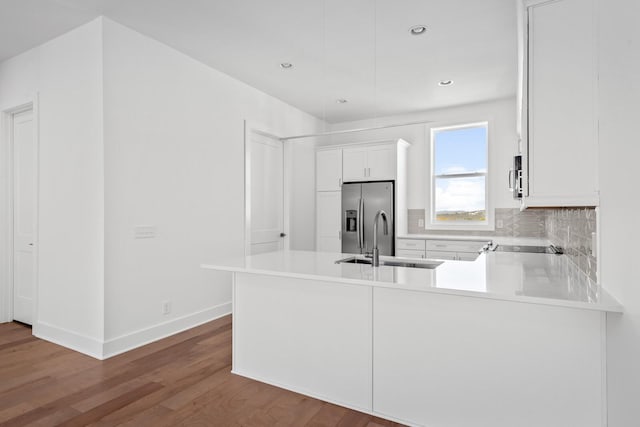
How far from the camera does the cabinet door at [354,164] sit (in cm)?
533

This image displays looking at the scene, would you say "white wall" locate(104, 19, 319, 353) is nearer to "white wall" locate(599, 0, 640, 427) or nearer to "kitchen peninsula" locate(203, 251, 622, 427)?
"kitchen peninsula" locate(203, 251, 622, 427)

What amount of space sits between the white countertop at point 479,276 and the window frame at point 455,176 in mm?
2322

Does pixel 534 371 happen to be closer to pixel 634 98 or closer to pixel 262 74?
pixel 634 98

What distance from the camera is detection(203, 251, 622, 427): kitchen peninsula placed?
160 centimetres

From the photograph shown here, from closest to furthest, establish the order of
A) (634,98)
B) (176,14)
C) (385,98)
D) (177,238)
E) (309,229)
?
(634,98) → (176,14) → (177,238) → (385,98) → (309,229)

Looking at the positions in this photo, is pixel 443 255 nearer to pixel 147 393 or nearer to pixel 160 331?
pixel 160 331

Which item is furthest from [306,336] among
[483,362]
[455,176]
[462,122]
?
[462,122]

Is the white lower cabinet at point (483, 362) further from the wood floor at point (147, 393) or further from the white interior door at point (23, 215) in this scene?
the white interior door at point (23, 215)

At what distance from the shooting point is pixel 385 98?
4.88 meters

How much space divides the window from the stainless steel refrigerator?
2.36 ft

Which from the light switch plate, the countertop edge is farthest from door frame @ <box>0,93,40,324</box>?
the countertop edge

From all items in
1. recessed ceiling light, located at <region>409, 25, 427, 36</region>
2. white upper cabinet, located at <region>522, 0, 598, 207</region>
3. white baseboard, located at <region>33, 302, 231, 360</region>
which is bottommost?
white baseboard, located at <region>33, 302, 231, 360</region>

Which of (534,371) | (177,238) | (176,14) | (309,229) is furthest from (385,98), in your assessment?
(534,371)

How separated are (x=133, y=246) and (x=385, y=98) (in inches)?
140
